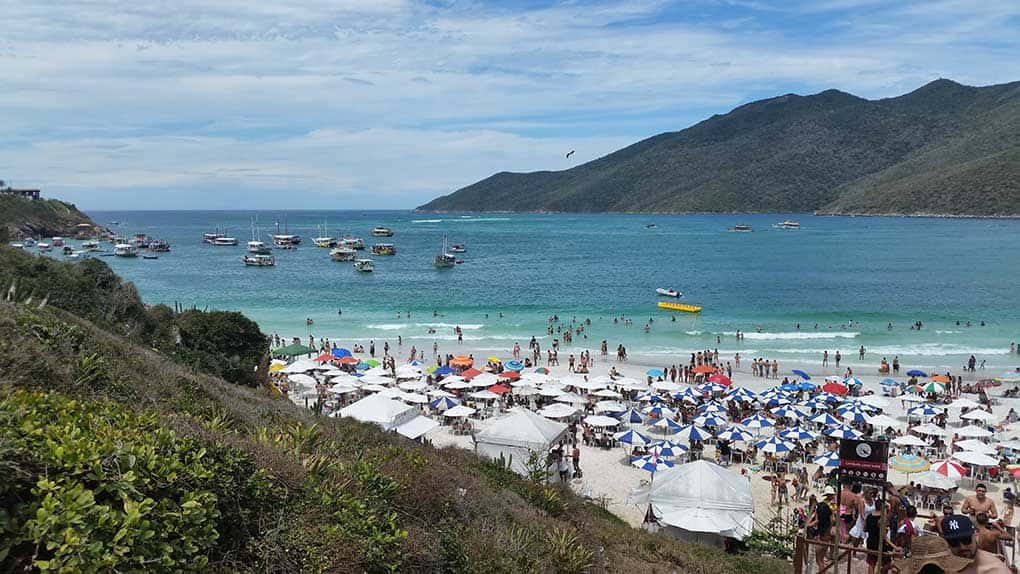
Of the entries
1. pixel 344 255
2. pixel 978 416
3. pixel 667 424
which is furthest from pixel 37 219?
pixel 978 416

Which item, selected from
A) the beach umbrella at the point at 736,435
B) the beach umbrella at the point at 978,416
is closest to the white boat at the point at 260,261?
the beach umbrella at the point at 736,435

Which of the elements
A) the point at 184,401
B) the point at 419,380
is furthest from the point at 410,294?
the point at 184,401

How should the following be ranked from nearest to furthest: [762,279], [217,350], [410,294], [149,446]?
[149,446]
[217,350]
[410,294]
[762,279]

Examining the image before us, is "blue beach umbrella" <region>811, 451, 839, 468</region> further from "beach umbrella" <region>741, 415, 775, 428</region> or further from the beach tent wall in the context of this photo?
the beach tent wall

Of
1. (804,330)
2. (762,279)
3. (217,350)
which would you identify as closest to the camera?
(217,350)

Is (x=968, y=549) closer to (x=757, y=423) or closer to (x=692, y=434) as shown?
(x=692, y=434)

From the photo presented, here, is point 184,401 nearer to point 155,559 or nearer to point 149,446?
point 149,446

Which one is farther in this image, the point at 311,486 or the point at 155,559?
the point at 311,486
